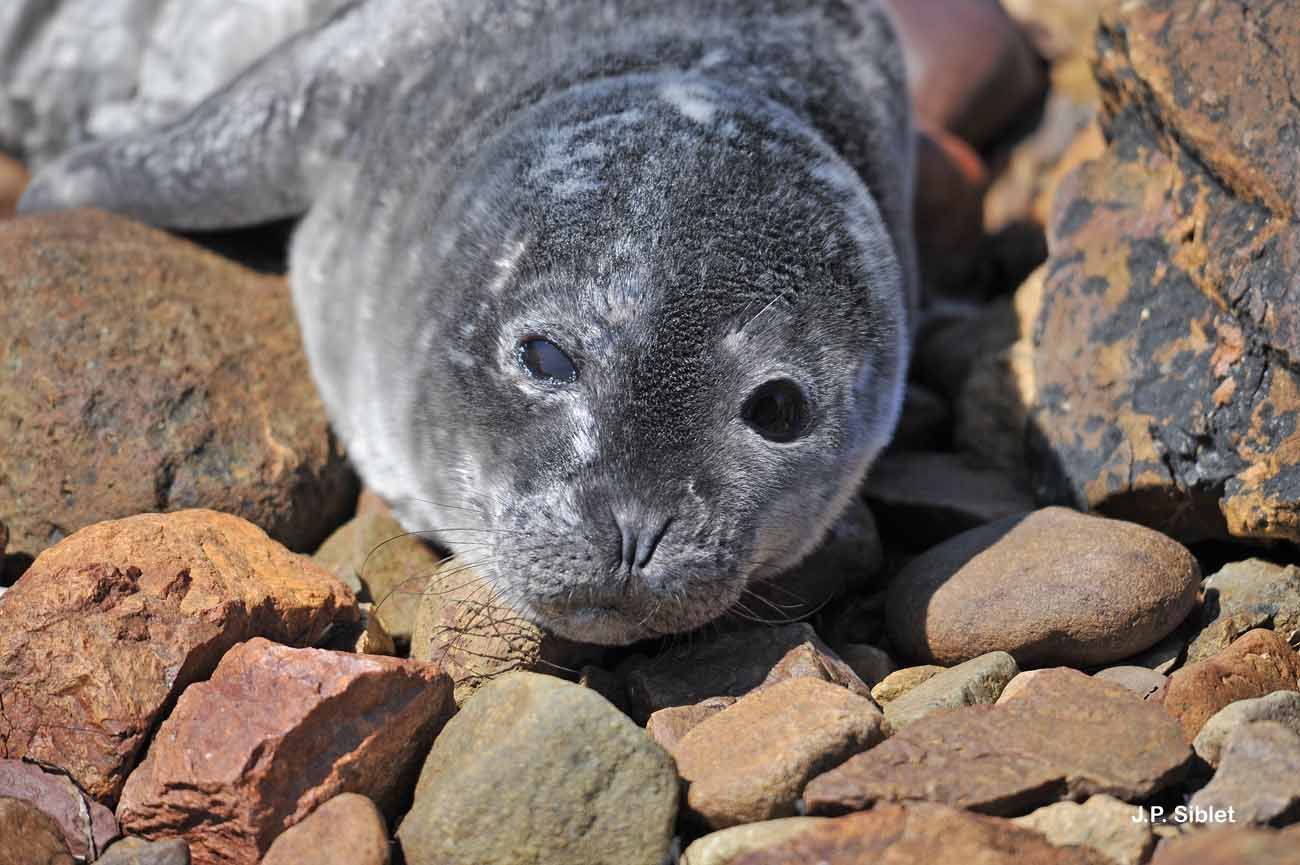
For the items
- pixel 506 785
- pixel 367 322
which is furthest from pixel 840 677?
pixel 367 322

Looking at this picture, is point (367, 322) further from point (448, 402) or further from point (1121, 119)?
point (1121, 119)

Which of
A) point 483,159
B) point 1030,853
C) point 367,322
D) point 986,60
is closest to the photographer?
point 1030,853

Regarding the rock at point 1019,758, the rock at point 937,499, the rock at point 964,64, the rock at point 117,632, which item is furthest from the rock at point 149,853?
the rock at point 964,64

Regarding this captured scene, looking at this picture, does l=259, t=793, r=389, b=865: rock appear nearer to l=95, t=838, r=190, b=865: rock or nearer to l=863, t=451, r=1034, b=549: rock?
l=95, t=838, r=190, b=865: rock

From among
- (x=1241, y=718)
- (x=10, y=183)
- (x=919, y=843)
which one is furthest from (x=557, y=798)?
(x=10, y=183)

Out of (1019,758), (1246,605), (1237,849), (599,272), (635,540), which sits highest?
(599,272)

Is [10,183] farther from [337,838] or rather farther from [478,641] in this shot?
[337,838]

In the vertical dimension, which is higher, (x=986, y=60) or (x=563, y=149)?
(x=563, y=149)
